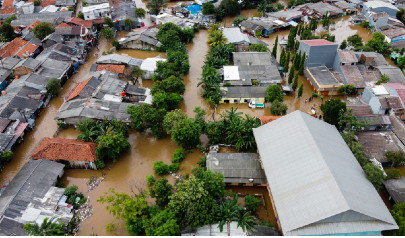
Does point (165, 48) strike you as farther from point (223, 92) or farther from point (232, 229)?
point (232, 229)

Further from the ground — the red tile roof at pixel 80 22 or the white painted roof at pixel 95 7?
the white painted roof at pixel 95 7

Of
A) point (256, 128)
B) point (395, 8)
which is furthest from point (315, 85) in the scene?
point (395, 8)

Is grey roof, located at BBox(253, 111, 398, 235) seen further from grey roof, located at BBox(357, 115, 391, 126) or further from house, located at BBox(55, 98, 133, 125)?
house, located at BBox(55, 98, 133, 125)

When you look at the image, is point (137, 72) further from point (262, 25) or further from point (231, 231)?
point (231, 231)

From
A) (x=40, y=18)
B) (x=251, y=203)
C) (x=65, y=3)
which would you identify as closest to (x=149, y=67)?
(x=251, y=203)

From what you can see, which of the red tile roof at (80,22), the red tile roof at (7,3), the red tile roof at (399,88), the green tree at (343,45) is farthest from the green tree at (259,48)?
the red tile roof at (7,3)

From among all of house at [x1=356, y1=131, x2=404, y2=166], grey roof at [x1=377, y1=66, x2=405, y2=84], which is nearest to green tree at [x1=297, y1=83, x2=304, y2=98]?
house at [x1=356, y1=131, x2=404, y2=166]

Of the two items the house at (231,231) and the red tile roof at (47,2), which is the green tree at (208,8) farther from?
the house at (231,231)
